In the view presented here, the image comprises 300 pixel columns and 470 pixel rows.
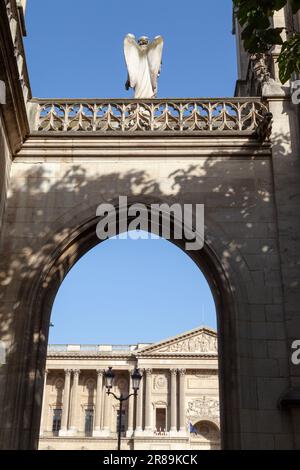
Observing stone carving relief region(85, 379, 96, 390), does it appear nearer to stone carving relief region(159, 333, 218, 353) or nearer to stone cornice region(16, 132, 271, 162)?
stone carving relief region(159, 333, 218, 353)

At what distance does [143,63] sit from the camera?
13398 mm

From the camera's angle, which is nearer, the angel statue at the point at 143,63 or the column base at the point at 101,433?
the angel statue at the point at 143,63

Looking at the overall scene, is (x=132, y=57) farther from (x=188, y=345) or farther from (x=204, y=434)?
(x=204, y=434)

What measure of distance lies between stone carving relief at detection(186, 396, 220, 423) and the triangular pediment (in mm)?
4610

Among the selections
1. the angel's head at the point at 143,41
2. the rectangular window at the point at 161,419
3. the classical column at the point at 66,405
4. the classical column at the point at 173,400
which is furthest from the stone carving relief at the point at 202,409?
the angel's head at the point at 143,41

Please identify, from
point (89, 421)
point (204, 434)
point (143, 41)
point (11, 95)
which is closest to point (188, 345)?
point (204, 434)

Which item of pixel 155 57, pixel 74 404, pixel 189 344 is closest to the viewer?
pixel 155 57

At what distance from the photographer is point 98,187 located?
10961mm

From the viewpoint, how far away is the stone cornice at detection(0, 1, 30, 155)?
902cm

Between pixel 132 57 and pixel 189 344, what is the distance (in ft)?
158

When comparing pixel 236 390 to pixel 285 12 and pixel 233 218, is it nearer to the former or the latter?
pixel 233 218

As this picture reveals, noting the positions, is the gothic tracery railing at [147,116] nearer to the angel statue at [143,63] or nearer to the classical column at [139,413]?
the angel statue at [143,63]

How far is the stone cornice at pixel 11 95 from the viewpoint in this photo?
9023 millimetres
